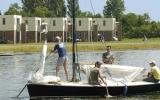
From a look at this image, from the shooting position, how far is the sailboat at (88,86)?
2425 cm

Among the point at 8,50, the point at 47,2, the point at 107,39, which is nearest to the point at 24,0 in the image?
the point at 47,2

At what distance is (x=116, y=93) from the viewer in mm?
25156

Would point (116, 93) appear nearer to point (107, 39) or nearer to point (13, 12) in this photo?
point (107, 39)

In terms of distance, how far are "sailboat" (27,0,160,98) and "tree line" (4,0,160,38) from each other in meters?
121

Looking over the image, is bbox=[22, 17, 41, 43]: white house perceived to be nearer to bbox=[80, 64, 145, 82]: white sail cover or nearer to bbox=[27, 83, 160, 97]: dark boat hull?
bbox=[80, 64, 145, 82]: white sail cover

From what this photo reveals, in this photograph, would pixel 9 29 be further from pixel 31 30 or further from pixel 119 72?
pixel 119 72

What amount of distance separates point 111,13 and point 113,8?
5.73 feet

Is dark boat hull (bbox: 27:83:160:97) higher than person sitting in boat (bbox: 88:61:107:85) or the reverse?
the reverse

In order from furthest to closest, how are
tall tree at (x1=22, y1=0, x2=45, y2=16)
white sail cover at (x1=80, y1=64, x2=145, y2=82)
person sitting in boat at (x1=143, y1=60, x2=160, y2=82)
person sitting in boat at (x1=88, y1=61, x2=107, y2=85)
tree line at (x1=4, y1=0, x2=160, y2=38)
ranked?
tall tree at (x1=22, y1=0, x2=45, y2=16)
tree line at (x1=4, y1=0, x2=160, y2=38)
white sail cover at (x1=80, y1=64, x2=145, y2=82)
person sitting in boat at (x1=143, y1=60, x2=160, y2=82)
person sitting in boat at (x1=88, y1=61, x2=107, y2=85)

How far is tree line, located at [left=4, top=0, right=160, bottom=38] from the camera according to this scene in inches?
6255

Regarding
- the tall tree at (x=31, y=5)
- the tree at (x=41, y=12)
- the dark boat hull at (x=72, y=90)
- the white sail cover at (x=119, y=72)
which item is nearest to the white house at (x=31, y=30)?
the tree at (x=41, y=12)

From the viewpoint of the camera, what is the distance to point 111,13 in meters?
189

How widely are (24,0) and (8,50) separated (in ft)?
341

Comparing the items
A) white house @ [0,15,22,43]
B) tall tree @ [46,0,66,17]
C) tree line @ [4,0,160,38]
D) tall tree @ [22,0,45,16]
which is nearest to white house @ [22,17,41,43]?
white house @ [0,15,22,43]
